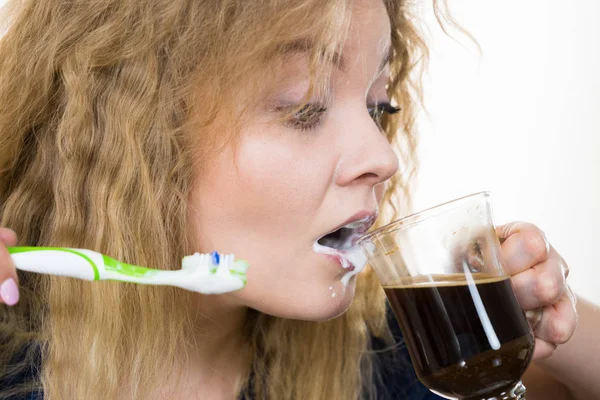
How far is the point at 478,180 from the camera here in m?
2.34

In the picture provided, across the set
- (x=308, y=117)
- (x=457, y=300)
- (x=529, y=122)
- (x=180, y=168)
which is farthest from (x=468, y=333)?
(x=529, y=122)

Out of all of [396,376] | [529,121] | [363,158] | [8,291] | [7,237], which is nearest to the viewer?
[8,291]

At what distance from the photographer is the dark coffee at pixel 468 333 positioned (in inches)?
34.8

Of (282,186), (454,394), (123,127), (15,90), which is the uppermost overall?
(15,90)

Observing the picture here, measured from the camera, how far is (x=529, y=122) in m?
2.36

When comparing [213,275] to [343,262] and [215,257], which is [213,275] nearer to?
[215,257]

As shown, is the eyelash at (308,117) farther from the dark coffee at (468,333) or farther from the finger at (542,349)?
the finger at (542,349)

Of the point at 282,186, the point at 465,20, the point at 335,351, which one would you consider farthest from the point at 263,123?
the point at 465,20

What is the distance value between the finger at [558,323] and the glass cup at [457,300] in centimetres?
21

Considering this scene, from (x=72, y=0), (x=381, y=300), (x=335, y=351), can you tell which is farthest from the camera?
(x=381, y=300)

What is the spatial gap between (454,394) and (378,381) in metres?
0.64

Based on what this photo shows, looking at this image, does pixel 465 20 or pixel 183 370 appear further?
pixel 465 20

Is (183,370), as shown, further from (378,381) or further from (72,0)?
(72,0)

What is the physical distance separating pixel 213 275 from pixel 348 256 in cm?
29
